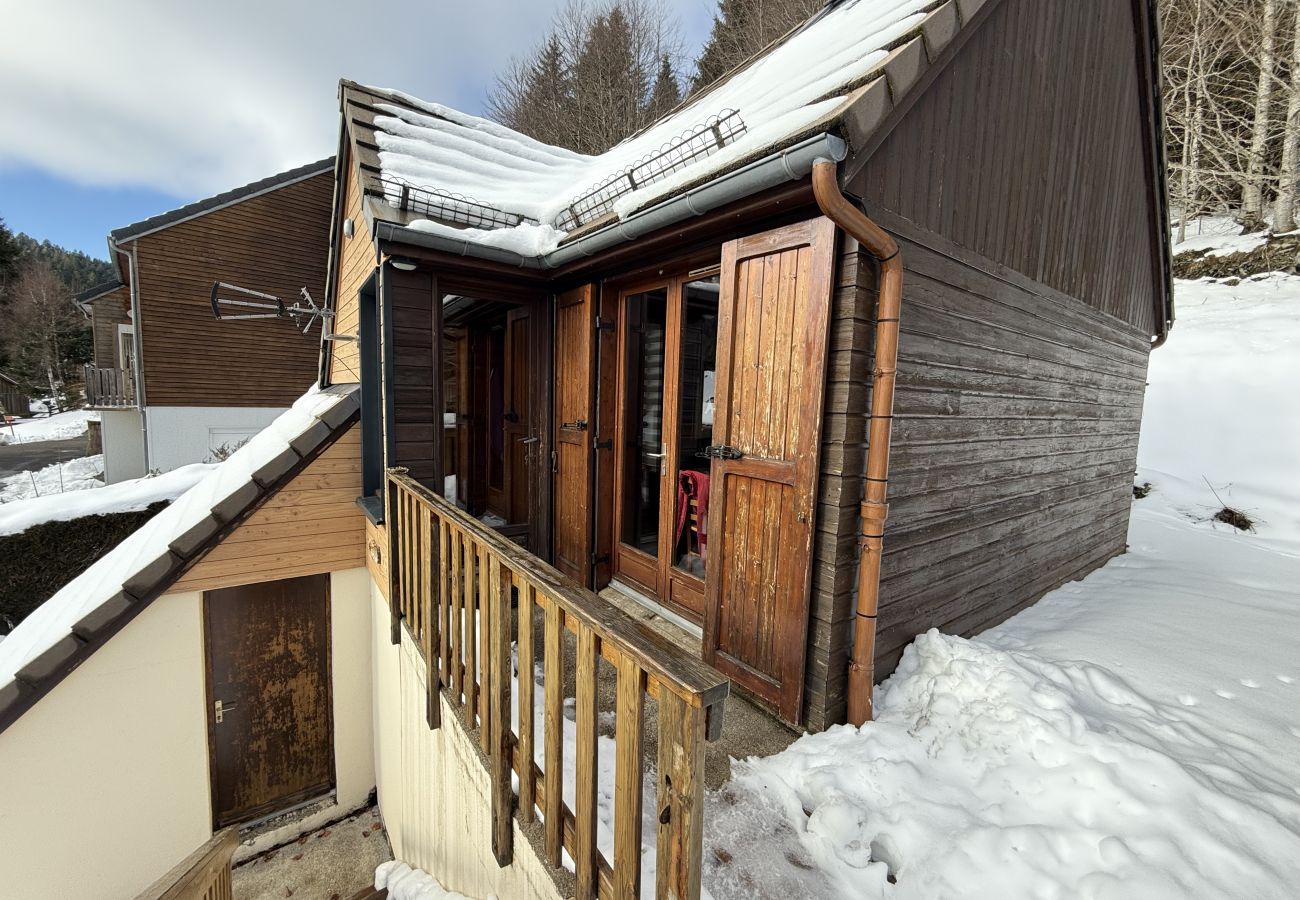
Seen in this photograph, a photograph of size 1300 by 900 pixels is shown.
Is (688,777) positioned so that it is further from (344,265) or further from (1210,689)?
(344,265)

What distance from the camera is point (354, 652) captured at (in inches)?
184

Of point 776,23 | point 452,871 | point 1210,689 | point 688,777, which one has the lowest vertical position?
point 452,871

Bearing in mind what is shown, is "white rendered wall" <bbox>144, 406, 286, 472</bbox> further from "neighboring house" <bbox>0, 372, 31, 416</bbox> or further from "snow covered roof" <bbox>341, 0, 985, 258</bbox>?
"neighboring house" <bbox>0, 372, 31, 416</bbox>

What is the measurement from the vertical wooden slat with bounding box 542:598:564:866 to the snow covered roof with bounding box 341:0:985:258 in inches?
76.9

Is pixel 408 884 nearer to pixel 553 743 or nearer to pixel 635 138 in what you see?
pixel 553 743

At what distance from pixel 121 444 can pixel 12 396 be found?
2324 cm

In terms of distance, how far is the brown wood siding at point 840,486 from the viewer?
2207 mm

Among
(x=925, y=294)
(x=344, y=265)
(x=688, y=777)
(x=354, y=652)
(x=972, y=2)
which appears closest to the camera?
(x=688, y=777)

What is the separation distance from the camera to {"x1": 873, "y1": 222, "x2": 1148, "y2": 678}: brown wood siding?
2596 mm

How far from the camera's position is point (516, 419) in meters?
4.90

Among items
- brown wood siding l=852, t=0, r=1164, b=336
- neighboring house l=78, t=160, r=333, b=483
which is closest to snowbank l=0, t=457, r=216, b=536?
neighboring house l=78, t=160, r=333, b=483

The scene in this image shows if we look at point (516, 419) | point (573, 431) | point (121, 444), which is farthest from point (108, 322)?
point (573, 431)

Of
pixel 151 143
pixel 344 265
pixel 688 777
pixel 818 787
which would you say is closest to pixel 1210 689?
pixel 818 787

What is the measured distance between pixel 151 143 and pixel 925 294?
777 inches
